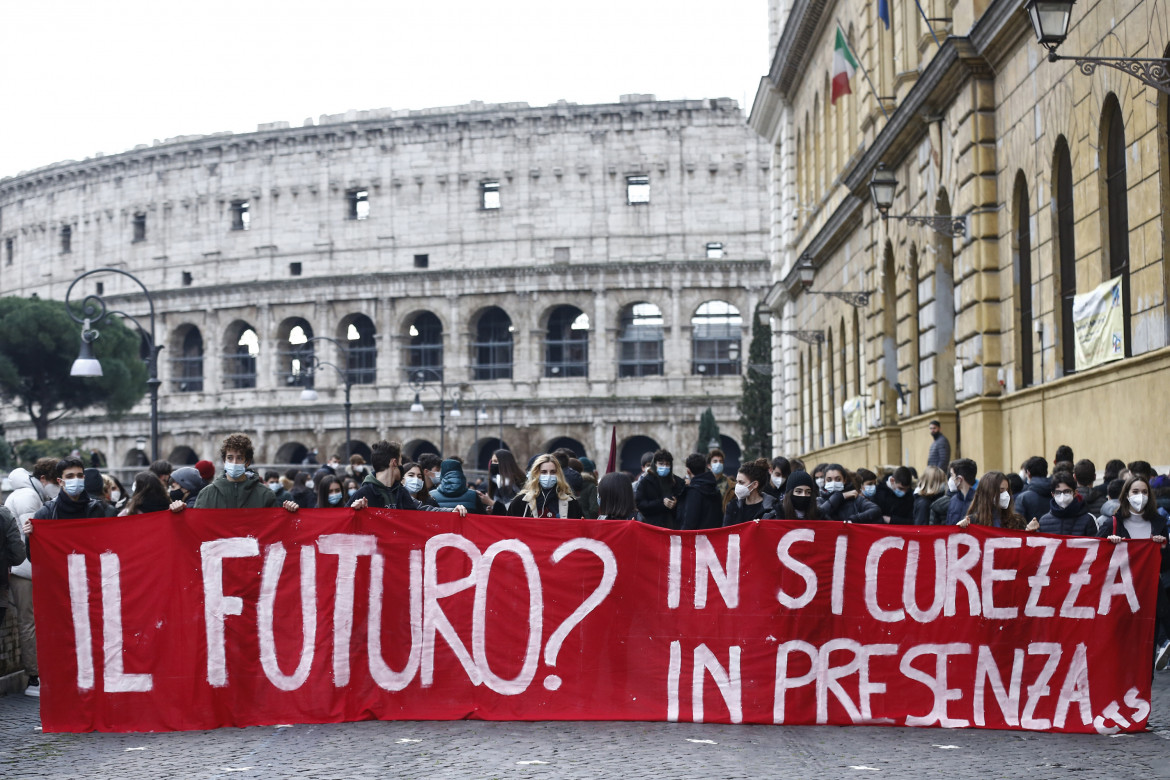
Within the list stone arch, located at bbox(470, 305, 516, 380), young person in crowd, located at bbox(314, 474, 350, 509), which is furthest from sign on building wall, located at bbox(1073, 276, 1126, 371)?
stone arch, located at bbox(470, 305, 516, 380)

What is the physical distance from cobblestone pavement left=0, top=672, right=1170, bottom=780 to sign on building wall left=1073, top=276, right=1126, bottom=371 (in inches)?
236

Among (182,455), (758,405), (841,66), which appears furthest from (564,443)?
(841,66)

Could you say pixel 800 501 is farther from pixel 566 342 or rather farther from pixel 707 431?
pixel 566 342

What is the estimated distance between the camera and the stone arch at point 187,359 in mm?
67312

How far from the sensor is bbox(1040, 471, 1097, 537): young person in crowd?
1033cm

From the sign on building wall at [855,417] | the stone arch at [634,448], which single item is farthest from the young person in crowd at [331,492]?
the stone arch at [634,448]

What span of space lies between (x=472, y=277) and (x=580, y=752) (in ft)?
177

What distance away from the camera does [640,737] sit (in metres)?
8.58

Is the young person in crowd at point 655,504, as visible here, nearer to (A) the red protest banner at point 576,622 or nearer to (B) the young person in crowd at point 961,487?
(B) the young person in crowd at point 961,487

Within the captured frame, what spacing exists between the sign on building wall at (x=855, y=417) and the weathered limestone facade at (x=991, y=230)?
280 mm

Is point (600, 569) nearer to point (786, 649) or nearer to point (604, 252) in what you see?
point (786, 649)

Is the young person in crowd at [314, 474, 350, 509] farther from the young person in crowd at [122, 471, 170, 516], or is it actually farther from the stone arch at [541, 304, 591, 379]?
the stone arch at [541, 304, 591, 379]

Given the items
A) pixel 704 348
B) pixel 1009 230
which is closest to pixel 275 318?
pixel 704 348

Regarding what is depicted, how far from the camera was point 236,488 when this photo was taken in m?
9.98
